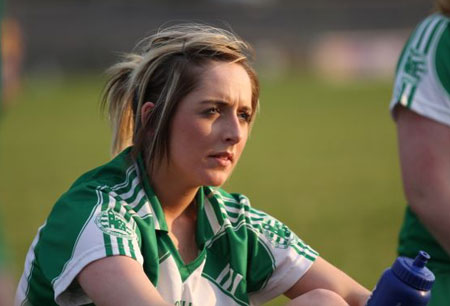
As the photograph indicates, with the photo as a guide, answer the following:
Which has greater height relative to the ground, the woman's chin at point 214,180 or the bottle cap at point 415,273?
the woman's chin at point 214,180

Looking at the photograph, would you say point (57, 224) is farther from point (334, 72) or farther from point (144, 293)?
point (334, 72)

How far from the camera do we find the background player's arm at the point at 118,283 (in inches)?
99.4

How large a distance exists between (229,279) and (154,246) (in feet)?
1.05

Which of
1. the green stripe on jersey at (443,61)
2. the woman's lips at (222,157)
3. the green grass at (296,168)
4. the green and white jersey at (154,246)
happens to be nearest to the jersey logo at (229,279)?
the green and white jersey at (154,246)

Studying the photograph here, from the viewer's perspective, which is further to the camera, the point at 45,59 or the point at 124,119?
the point at 45,59

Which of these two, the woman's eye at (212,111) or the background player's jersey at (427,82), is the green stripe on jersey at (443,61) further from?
the woman's eye at (212,111)

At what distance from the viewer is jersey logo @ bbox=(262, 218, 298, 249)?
3.05 m

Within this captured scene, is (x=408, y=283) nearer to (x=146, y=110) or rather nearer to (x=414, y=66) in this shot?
(x=146, y=110)

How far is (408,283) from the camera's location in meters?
2.43

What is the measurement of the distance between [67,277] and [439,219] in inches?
52.5

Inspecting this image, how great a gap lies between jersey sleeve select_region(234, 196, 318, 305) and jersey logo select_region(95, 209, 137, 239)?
1.60 feet

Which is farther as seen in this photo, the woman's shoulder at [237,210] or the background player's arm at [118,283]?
the woman's shoulder at [237,210]

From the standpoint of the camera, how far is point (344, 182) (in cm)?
1126

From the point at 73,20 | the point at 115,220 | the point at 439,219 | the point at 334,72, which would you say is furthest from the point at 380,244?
the point at 73,20
